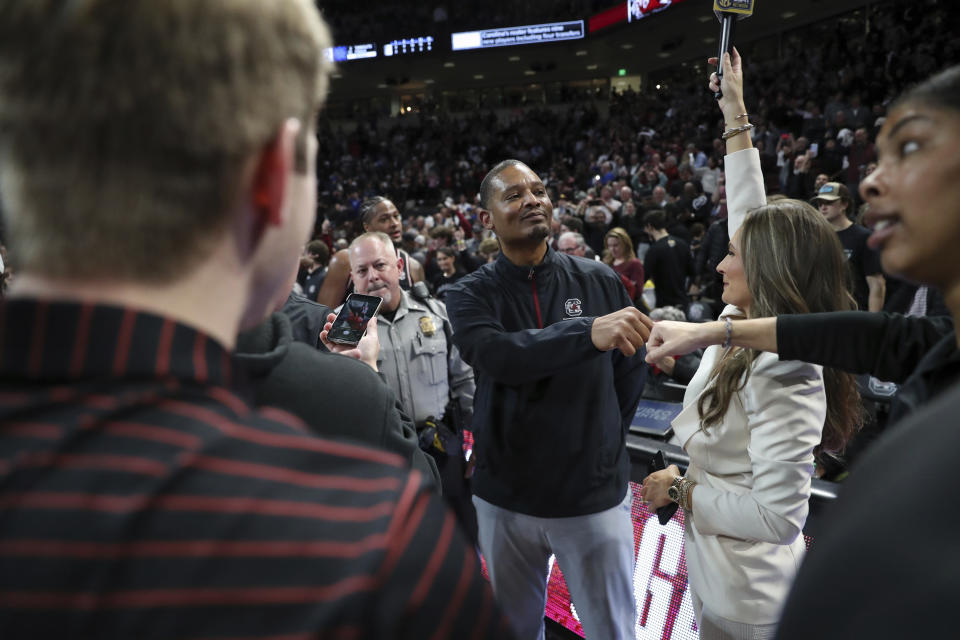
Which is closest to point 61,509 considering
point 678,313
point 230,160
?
point 230,160

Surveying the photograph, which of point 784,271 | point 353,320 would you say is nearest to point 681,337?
point 784,271

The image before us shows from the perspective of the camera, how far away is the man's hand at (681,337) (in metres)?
1.65

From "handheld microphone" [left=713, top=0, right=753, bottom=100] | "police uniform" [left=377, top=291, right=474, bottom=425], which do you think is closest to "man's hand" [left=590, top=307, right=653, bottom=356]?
"handheld microphone" [left=713, top=0, right=753, bottom=100]

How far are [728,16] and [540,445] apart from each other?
1.74m

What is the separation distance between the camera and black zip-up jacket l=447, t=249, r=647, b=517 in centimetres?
233

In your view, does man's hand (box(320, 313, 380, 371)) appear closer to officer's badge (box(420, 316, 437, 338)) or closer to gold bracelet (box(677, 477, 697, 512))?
gold bracelet (box(677, 477, 697, 512))

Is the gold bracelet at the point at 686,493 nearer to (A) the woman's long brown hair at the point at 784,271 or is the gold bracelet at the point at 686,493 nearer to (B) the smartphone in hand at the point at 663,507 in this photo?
(B) the smartphone in hand at the point at 663,507

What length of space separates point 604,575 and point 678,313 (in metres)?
2.27

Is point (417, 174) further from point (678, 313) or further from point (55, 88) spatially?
point (55, 88)

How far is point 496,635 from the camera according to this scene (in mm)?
596

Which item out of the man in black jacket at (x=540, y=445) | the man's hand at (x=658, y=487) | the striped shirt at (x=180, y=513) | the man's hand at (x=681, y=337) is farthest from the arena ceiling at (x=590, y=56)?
the striped shirt at (x=180, y=513)

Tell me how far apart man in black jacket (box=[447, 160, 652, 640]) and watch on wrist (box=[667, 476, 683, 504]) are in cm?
37

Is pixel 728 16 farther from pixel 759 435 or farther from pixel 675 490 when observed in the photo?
pixel 675 490

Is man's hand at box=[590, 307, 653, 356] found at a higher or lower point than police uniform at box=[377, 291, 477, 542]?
higher
